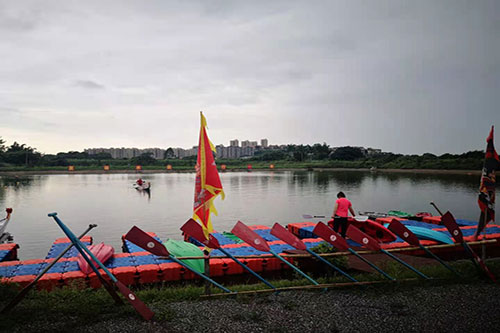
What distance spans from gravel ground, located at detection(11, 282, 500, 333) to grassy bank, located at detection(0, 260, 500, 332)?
0.05ft

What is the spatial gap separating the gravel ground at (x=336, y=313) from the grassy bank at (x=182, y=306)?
0.02 meters

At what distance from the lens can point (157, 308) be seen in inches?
243

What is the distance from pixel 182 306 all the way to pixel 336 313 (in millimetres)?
2670

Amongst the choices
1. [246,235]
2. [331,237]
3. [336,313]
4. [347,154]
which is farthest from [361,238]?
[347,154]

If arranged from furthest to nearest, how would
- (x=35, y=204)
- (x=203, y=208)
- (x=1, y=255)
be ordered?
(x=35, y=204) < (x=1, y=255) < (x=203, y=208)

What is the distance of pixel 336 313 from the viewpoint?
5.99 m

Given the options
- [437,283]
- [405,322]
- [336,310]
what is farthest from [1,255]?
[437,283]

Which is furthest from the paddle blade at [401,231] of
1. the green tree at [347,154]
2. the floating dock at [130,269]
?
the green tree at [347,154]

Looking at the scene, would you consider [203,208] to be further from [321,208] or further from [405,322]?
[321,208]

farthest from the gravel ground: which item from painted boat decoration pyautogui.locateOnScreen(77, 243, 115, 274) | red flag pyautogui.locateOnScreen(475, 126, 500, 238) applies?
painted boat decoration pyautogui.locateOnScreen(77, 243, 115, 274)

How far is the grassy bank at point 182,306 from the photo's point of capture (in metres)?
5.46

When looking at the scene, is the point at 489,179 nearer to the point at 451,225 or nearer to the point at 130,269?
the point at 451,225

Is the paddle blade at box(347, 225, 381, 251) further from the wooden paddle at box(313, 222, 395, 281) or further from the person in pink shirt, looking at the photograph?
the person in pink shirt

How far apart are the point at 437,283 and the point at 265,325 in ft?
13.8
